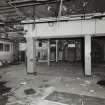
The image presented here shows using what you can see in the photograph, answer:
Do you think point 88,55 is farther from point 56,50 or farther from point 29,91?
point 56,50

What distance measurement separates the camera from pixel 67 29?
580 cm

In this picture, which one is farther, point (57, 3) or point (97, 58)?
point (97, 58)

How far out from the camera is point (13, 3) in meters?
3.49

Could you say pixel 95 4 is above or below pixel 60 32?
above

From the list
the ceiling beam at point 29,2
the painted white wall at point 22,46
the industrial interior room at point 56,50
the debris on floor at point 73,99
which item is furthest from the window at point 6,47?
the debris on floor at point 73,99

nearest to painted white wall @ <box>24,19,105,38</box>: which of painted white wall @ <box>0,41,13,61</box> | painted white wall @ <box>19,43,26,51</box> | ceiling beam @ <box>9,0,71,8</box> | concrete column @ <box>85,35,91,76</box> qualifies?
concrete column @ <box>85,35,91,76</box>

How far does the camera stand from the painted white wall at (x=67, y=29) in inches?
213

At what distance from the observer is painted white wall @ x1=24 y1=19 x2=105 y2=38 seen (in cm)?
540

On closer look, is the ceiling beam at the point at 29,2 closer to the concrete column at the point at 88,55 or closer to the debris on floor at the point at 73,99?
the debris on floor at the point at 73,99

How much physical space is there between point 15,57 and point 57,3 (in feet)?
33.3

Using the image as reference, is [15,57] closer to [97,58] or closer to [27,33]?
[27,33]

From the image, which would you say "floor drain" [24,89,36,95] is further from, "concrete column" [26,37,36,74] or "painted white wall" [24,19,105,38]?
"painted white wall" [24,19,105,38]

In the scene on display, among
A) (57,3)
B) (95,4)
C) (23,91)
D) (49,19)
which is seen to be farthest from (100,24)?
(23,91)

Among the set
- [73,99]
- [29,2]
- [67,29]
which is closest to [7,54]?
[67,29]
